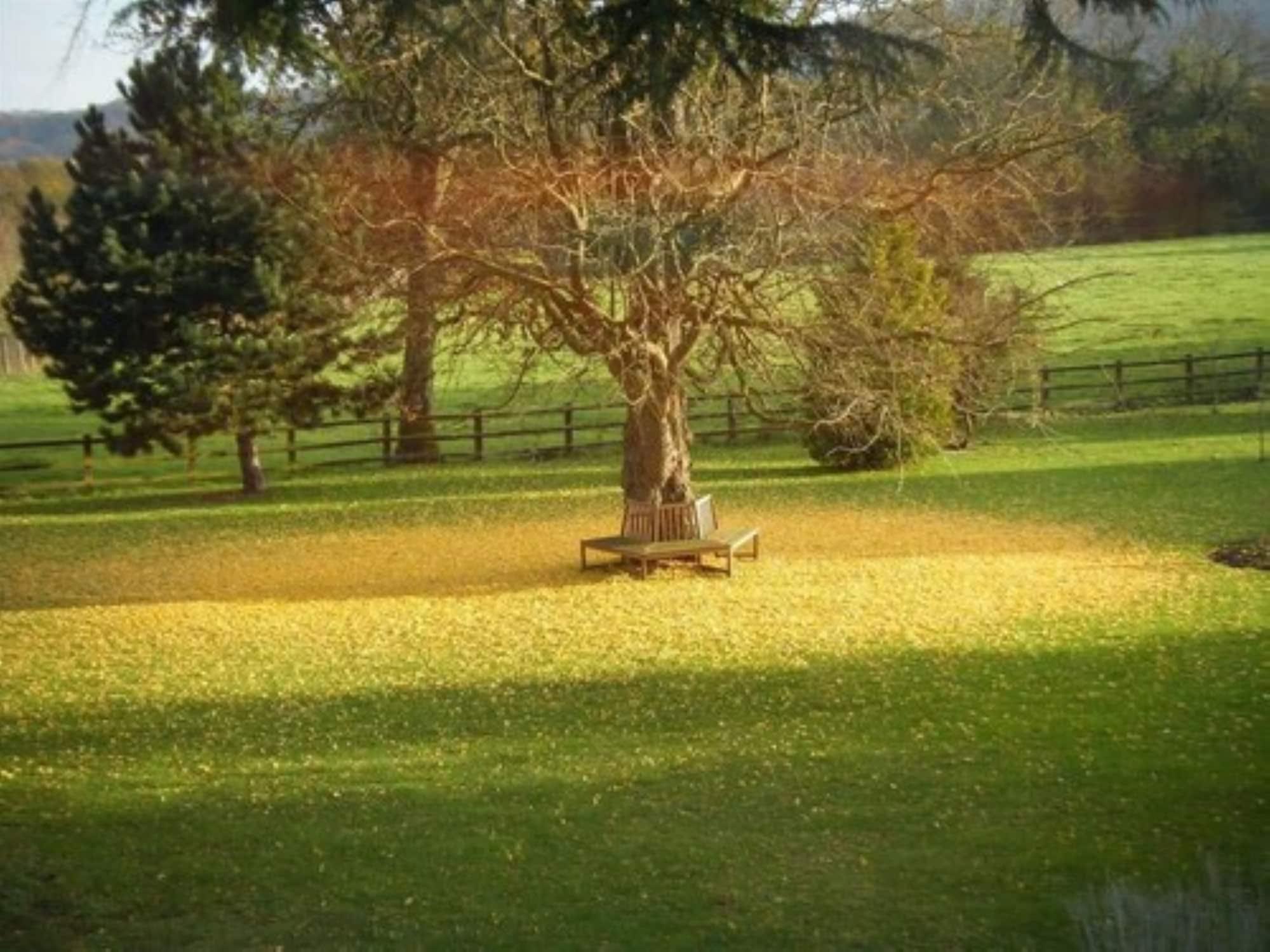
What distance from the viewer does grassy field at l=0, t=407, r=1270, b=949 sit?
8.06 meters

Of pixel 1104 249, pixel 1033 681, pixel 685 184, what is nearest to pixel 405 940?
pixel 1033 681

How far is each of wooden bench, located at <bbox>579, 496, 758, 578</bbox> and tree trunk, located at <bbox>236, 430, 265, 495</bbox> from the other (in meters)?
11.1

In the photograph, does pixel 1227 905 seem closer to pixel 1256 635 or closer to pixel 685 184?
pixel 1256 635

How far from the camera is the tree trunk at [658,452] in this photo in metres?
19.9

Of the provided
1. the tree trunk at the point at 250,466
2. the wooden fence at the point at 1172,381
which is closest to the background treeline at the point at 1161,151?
the wooden fence at the point at 1172,381

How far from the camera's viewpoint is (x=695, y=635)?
15297mm

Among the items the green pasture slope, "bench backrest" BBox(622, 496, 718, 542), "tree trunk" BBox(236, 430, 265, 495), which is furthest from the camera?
the green pasture slope

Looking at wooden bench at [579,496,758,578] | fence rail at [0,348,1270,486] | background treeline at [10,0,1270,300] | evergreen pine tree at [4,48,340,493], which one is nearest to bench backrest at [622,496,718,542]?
wooden bench at [579,496,758,578]

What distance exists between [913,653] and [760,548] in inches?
274

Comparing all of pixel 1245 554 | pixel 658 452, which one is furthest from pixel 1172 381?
pixel 658 452

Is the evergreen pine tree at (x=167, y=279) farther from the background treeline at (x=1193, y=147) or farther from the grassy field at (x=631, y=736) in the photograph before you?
the background treeline at (x=1193, y=147)

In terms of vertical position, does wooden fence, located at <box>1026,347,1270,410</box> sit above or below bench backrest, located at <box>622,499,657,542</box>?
above

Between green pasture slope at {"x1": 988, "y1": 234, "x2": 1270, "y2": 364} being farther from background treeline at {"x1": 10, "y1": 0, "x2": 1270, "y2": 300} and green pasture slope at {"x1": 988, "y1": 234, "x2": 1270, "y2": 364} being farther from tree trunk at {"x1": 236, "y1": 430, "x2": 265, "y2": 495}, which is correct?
tree trunk at {"x1": 236, "y1": 430, "x2": 265, "y2": 495}

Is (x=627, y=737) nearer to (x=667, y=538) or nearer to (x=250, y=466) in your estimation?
(x=667, y=538)
